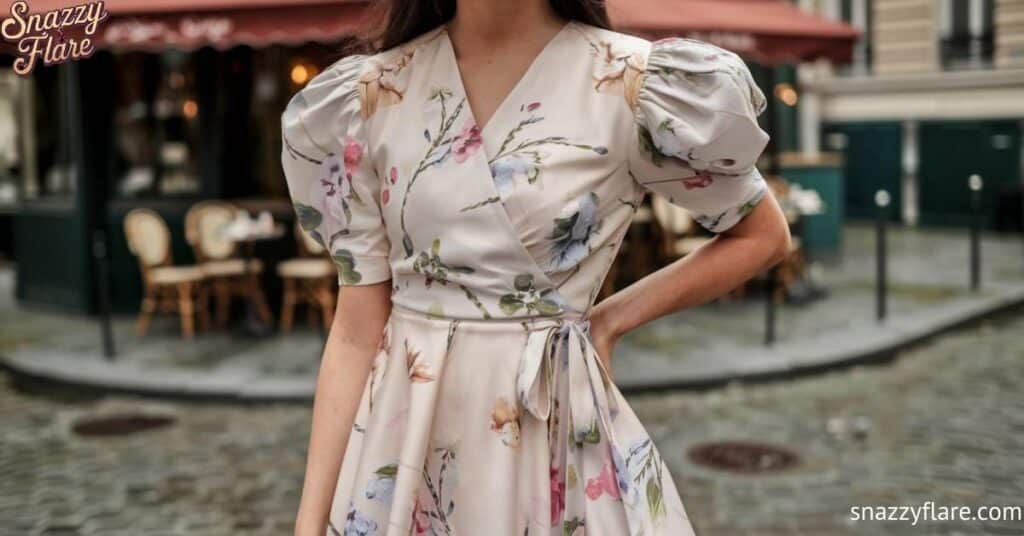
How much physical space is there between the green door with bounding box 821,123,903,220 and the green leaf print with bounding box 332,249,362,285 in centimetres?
1881

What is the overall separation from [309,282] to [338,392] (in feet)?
30.7

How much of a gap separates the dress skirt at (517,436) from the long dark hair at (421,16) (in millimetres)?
499

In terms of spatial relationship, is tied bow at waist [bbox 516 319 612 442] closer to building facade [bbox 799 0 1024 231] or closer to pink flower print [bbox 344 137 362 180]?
pink flower print [bbox 344 137 362 180]

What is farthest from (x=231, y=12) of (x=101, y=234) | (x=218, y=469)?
(x=218, y=469)

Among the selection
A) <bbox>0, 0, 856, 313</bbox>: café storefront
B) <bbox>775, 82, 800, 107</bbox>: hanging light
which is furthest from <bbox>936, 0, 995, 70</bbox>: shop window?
<bbox>0, 0, 856, 313</bbox>: café storefront

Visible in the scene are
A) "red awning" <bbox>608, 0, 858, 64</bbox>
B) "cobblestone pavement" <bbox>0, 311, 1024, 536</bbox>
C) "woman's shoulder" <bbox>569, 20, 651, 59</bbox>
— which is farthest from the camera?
"red awning" <bbox>608, 0, 858, 64</bbox>

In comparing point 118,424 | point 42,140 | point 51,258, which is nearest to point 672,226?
point 118,424

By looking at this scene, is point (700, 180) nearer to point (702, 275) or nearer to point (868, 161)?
point (702, 275)

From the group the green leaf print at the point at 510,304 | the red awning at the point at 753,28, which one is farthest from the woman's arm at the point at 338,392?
the red awning at the point at 753,28

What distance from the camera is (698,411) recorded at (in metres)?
7.95

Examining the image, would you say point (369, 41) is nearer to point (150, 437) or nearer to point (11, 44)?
point (11, 44)

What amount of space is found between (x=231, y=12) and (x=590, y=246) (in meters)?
8.61

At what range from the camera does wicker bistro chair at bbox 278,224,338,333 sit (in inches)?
419

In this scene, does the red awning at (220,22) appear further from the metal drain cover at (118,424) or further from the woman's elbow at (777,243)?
the woman's elbow at (777,243)
